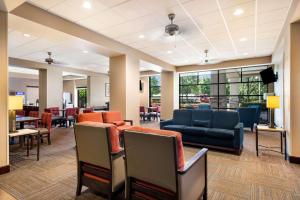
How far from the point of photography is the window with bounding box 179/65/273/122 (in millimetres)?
8552

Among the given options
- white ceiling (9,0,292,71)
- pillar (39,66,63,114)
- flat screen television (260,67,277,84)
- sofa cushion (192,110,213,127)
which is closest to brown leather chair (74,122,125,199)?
white ceiling (9,0,292,71)

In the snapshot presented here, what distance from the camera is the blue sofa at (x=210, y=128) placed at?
4.19 m

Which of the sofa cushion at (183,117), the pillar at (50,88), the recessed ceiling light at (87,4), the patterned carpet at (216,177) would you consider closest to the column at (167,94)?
the sofa cushion at (183,117)

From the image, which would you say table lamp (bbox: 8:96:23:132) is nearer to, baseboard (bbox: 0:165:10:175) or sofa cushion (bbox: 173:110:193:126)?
baseboard (bbox: 0:165:10:175)

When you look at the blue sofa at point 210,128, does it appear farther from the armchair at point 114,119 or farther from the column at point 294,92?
the armchair at point 114,119

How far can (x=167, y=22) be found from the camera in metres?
4.17

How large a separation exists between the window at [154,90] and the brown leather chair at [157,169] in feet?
33.6

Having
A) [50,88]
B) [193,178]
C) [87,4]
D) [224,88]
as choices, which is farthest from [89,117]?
[224,88]

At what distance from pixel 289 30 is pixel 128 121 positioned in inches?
179

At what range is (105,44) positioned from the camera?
5.01 metres

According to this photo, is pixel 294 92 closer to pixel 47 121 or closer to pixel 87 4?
pixel 87 4

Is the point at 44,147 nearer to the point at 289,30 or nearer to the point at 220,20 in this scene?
the point at 220,20

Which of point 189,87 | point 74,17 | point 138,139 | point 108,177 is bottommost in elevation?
point 108,177

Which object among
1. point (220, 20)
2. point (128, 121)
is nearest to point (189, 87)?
point (128, 121)
